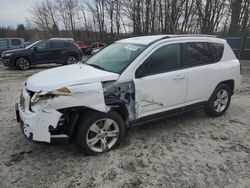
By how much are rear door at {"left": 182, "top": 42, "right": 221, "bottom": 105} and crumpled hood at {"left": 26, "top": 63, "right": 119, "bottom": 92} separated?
4.96ft

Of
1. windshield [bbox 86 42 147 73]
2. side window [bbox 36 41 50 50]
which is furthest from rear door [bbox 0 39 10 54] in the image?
windshield [bbox 86 42 147 73]

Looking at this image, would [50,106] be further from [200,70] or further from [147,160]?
[200,70]

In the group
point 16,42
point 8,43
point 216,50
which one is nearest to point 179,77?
point 216,50

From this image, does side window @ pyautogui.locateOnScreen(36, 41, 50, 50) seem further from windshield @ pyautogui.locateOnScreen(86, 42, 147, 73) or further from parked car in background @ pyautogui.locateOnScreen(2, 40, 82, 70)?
windshield @ pyautogui.locateOnScreen(86, 42, 147, 73)

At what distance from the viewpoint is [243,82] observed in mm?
8664

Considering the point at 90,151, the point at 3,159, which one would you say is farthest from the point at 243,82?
the point at 3,159

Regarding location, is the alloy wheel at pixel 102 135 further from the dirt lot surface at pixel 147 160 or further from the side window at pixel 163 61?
the side window at pixel 163 61

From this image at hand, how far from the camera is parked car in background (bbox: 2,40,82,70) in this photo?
42.1ft

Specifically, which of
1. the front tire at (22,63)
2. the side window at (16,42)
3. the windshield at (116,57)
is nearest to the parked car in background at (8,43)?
the side window at (16,42)

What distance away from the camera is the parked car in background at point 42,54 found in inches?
A: 505

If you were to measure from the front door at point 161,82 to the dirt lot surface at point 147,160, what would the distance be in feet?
1.81

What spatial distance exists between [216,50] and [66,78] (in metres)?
3.08

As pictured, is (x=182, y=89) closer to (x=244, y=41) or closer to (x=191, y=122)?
(x=191, y=122)

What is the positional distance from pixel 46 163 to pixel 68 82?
118cm
